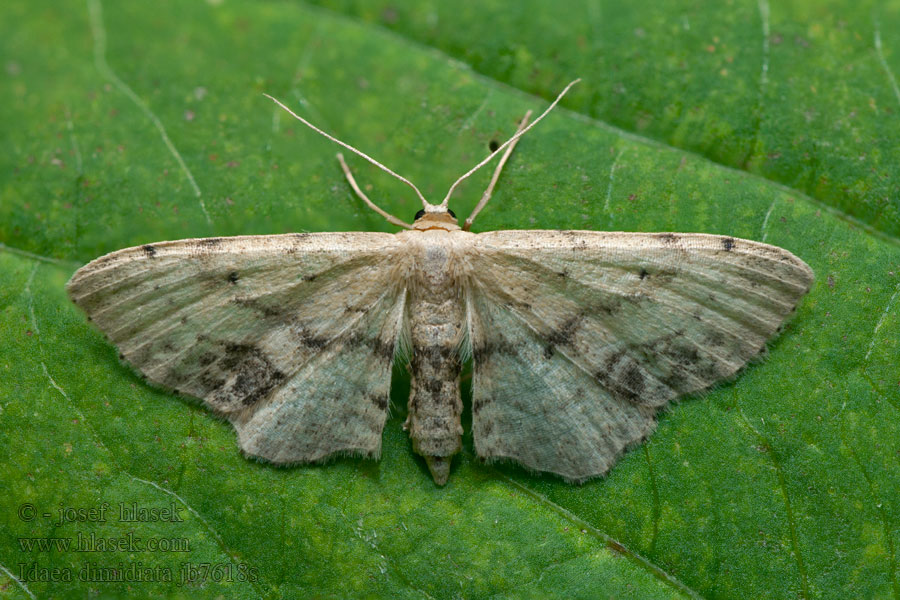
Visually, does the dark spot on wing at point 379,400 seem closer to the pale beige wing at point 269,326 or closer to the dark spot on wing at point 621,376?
the pale beige wing at point 269,326

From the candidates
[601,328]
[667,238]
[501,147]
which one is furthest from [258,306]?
[667,238]

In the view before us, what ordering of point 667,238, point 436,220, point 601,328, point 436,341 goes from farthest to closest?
point 436,220, point 436,341, point 601,328, point 667,238

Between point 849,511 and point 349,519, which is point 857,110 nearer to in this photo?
point 849,511

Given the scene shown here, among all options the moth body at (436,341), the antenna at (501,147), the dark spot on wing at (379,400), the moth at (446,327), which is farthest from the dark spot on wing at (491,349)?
the antenna at (501,147)

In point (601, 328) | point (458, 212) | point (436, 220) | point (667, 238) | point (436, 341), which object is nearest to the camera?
point (667, 238)

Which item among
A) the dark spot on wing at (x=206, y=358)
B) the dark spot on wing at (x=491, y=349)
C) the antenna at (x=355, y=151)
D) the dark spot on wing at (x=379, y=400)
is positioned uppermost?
the antenna at (x=355, y=151)

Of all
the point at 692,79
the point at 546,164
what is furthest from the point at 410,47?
the point at 692,79

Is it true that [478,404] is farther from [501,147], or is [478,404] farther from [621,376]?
[501,147]

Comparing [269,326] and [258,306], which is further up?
[258,306]
